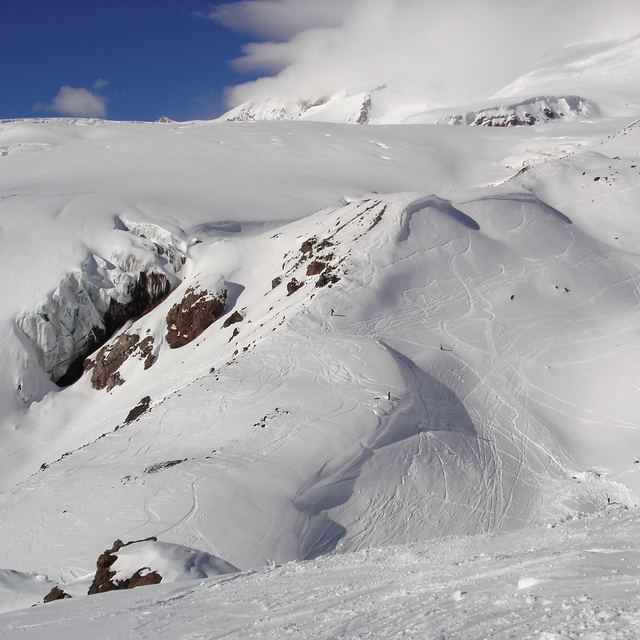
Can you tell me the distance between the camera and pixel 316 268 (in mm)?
20141

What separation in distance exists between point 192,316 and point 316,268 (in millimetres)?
6350

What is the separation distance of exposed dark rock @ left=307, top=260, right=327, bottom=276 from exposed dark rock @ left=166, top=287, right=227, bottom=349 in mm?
4950

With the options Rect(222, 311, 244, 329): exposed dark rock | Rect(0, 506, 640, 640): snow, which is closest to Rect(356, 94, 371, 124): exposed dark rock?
Rect(222, 311, 244, 329): exposed dark rock

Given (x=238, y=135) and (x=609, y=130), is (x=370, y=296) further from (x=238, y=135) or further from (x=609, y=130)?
(x=609, y=130)

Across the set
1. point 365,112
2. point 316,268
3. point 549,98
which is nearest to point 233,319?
point 316,268

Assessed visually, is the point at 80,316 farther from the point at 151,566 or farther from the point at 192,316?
the point at 151,566

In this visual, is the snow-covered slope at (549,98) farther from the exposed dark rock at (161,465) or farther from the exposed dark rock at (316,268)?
the exposed dark rock at (161,465)

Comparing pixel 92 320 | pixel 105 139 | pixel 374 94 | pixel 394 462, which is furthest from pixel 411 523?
pixel 374 94

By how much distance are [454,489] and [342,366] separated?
15.0 feet

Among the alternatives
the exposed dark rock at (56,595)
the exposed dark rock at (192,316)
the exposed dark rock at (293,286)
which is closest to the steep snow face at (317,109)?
the exposed dark rock at (192,316)

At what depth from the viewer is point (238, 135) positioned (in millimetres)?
44844

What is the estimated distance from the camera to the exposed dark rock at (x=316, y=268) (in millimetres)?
19969

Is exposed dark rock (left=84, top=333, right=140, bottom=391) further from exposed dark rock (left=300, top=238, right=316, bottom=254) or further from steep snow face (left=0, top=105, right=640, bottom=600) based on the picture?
exposed dark rock (left=300, top=238, right=316, bottom=254)

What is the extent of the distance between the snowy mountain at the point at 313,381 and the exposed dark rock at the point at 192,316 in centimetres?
11
